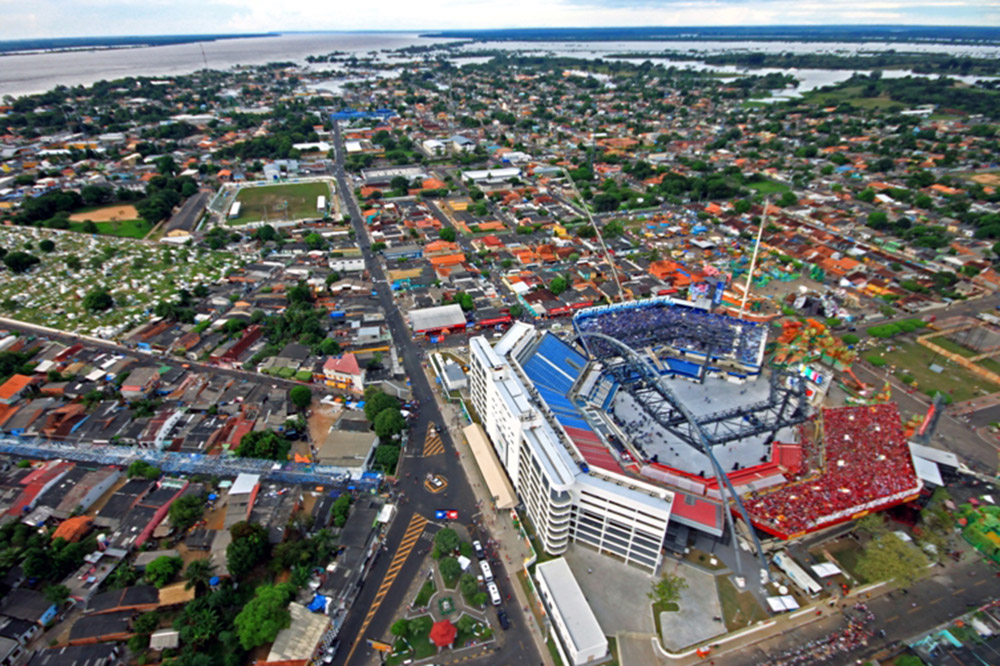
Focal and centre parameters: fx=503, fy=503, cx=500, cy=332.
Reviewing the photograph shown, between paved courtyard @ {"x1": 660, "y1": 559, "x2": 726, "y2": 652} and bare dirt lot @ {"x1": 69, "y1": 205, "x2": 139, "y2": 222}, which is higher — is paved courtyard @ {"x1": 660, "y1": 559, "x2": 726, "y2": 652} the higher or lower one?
the lower one

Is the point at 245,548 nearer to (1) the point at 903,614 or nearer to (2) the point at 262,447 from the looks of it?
(2) the point at 262,447

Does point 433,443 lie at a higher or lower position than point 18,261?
lower

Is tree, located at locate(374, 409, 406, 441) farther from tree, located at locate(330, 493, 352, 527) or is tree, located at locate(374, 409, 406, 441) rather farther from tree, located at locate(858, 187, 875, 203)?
tree, located at locate(858, 187, 875, 203)

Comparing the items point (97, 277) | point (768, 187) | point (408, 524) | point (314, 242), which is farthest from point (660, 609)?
point (768, 187)

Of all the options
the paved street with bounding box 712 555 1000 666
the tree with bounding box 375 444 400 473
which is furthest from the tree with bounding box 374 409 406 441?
the paved street with bounding box 712 555 1000 666

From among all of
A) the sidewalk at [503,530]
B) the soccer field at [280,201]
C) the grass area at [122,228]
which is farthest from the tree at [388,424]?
the grass area at [122,228]

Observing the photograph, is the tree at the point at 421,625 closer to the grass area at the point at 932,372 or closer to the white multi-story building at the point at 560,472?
the white multi-story building at the point at 560,472
